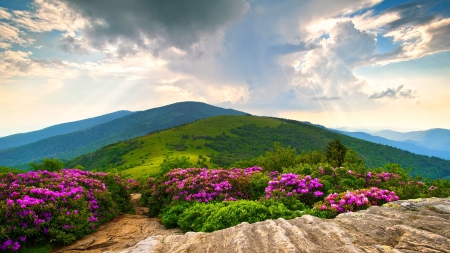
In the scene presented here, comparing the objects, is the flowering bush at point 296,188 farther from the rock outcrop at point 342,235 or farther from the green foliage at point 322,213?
the rock outcrop at point 342,235

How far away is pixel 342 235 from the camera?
524 cm

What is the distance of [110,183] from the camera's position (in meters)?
14.3

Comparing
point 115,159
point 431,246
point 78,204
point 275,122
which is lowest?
point 115,159

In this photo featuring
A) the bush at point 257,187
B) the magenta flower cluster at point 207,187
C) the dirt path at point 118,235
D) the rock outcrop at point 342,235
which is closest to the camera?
the rock outcrop at point 342,235

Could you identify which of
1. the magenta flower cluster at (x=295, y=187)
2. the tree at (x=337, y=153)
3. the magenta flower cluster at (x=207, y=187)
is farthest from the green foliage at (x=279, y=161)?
the magenta flower cluster at (x=295, y=187)

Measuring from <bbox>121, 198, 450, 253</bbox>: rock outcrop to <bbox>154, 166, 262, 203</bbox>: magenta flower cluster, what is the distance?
5155 millimetres

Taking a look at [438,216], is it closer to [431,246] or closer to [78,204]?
[431,246]

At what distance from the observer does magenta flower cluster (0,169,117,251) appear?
27.1ft

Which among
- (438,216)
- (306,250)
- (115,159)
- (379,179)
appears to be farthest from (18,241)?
(115,159)

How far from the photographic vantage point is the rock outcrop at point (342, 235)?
4637mm

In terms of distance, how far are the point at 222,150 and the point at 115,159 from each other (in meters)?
48.4

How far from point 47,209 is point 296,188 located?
10.1 m

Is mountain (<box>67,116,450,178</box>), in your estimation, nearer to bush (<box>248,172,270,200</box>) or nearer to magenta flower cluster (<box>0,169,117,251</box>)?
bush (<box>248,172,270,200</box>)

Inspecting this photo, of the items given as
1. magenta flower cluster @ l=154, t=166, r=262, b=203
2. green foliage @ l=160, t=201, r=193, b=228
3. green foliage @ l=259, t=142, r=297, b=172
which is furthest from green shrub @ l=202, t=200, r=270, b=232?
green foliage @ l=259, t=142, r=297, b=172
